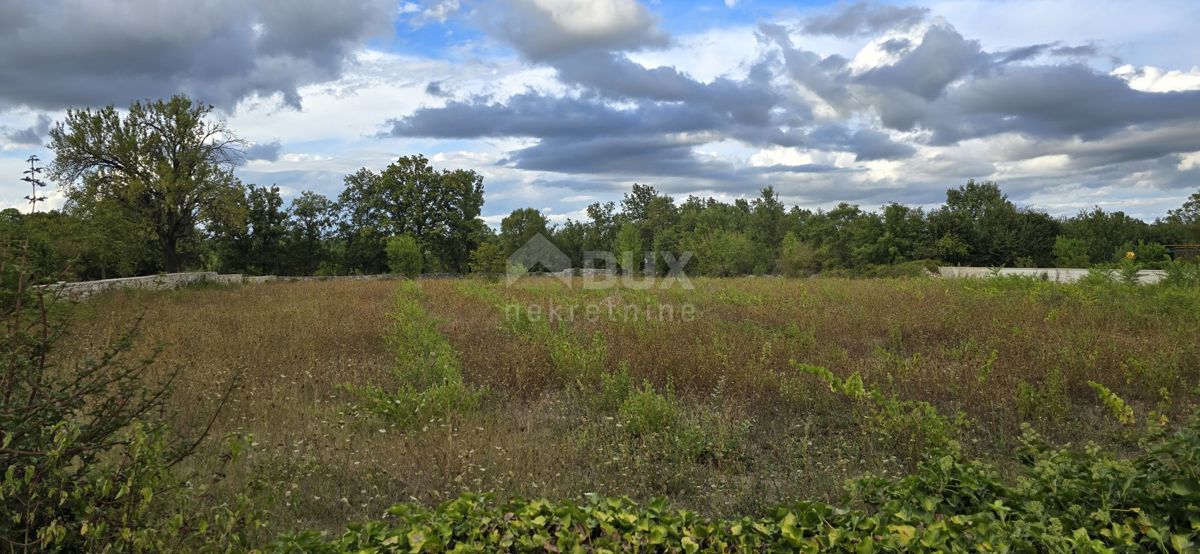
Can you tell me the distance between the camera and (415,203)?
1928 inches

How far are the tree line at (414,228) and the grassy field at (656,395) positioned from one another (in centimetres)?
1223

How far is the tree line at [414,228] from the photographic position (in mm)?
26766

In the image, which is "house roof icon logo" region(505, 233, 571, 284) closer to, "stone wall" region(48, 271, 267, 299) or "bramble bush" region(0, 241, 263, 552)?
"stone wall" region(48, 271, 267, 299)

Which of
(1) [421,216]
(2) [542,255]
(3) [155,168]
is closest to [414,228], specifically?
(1) [421,216]

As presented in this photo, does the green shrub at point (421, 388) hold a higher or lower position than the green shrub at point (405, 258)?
lower

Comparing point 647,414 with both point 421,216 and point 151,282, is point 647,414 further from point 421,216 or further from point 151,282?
point 421,216

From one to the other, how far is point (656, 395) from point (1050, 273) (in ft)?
106

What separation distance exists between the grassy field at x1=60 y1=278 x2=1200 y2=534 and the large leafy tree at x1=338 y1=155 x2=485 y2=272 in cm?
3677

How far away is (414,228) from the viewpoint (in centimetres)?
4903

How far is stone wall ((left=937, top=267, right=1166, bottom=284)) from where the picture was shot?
1905cm

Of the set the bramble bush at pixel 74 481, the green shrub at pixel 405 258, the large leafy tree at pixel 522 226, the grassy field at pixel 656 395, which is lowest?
the grassy field at pixel 656 395

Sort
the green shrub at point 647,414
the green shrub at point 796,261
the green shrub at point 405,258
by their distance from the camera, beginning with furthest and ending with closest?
the green shrub at point 796,261 → the green shrub at point 405,258 → the green shrub at point 647,414

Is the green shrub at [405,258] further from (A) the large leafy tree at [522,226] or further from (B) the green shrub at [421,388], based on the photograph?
(B) the green shrub at [421,388]

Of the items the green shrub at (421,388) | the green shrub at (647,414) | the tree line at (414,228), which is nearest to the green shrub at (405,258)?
the tree line at (414,228)
